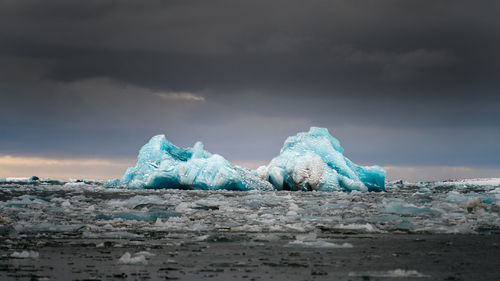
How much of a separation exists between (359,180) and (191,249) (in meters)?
23.4

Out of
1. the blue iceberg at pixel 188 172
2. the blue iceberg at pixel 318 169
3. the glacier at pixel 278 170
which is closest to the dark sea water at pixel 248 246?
the blue iceberg at pixel 318 169

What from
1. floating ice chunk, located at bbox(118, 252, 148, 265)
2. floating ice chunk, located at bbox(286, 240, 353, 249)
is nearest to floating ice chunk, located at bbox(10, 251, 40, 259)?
floating ice chunk, located at bbox(118, 252, 148, 265)

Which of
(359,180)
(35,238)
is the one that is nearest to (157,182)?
(359,180)

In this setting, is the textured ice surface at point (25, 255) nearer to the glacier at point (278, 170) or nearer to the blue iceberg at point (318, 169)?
the glacier at point (278, 170)

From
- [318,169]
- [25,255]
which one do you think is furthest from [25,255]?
[318,169]

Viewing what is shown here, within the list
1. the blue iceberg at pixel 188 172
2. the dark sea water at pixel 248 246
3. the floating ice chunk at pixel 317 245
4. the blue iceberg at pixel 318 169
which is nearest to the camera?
the dark sea water at pixel 248 246

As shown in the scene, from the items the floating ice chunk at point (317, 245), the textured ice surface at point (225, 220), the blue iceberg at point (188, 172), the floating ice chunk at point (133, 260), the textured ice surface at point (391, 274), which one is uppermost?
the blue iceberg at point (188, 172)

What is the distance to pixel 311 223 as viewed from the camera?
34.6 ft

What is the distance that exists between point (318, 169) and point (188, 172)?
6.48 metres

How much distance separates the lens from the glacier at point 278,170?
93.8ft

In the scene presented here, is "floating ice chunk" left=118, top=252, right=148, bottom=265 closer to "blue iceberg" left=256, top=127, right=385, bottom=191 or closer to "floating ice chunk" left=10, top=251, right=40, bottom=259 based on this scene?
"floating ice chunk" left=10, top=251, right=40, bottom=259

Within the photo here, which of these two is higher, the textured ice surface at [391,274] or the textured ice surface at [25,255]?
the textured ice surface at [25,255]

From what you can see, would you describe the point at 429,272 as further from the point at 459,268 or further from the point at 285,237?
the point at 285,237

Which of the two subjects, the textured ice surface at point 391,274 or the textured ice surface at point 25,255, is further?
the textured ice surface at point 25,255
